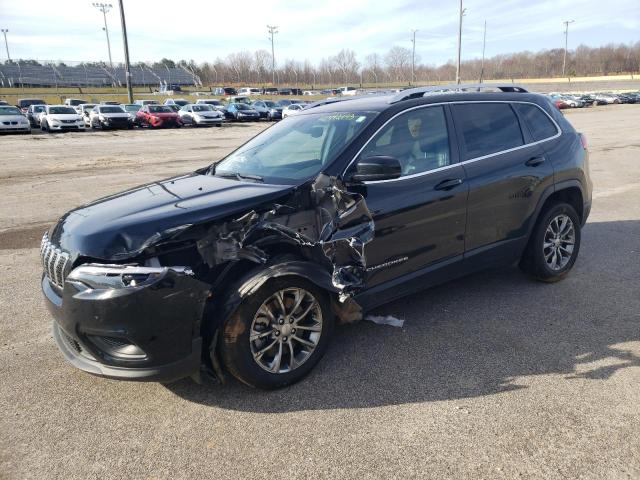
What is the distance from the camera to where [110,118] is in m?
31.0

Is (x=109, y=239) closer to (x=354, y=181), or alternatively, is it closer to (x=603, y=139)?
(x=354, y=181)

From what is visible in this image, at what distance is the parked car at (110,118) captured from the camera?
31016 millimetres

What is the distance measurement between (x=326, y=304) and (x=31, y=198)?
8.92 metres

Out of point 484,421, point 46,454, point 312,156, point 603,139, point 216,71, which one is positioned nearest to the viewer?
point 46,454

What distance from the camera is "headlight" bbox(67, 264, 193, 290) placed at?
2.77m

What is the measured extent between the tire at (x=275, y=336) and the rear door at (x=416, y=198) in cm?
52

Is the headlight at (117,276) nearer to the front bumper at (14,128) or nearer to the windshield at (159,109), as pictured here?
the front bumper at (14,128)

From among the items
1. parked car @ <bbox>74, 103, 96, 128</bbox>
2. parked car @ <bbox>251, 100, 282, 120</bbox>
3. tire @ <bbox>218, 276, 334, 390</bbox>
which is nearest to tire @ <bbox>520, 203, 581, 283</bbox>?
tire @ <bbox>218, 276, 334, 390</bbox>

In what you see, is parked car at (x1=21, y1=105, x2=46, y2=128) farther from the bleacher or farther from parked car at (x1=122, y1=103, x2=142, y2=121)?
the bleacher

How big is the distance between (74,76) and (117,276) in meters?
98.1

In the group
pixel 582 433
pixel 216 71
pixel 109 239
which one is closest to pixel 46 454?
pixel 109 239

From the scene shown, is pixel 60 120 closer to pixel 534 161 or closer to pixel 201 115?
pixel 201 115

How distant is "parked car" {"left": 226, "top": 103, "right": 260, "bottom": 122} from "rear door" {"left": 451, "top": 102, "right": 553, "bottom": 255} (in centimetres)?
3626

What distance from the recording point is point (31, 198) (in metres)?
10.1
